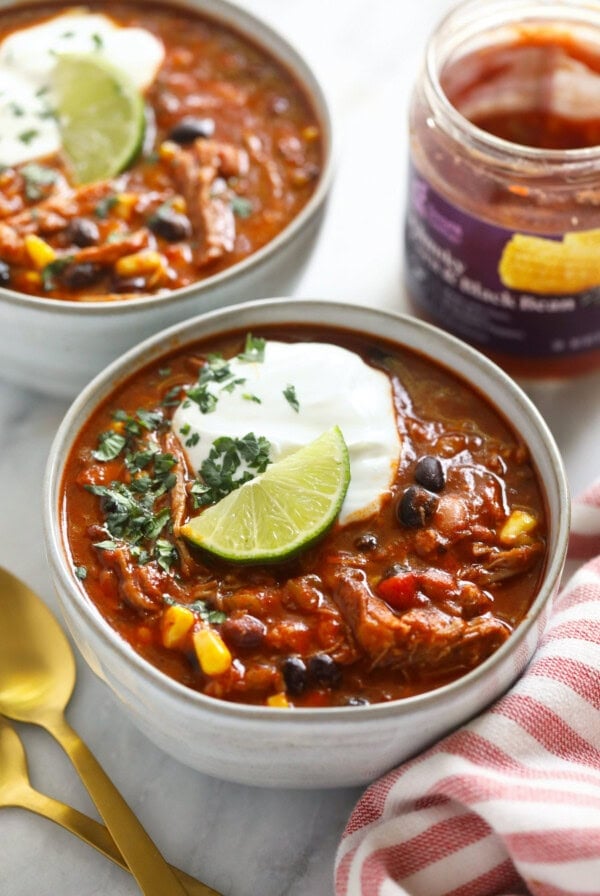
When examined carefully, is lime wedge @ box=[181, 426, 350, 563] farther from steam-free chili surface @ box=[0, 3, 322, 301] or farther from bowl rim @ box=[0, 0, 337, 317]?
steam-free chili surface @ box=[0, 3, 322, 301]

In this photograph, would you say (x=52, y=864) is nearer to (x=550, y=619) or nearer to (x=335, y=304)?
(x=550, y=619)

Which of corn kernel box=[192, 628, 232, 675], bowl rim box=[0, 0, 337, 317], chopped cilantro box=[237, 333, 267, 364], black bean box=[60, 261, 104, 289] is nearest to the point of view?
corn kernel box=[192, 628, 232, 675]

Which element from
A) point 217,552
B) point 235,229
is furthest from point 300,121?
point 217,552

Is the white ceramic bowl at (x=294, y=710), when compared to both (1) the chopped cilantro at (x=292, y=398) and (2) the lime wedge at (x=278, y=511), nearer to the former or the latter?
(2) the lime wedge at (x=278, y=511)

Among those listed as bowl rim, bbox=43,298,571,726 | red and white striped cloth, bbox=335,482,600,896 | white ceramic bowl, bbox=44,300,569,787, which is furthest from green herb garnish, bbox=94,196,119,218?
red and white striped cloth, bbox=335,482,600,896

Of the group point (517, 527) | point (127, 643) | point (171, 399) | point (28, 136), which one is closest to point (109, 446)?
point (171, 399)

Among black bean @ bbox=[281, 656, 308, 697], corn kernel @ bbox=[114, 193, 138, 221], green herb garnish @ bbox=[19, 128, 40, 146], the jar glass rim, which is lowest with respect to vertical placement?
black bean @ bbox=[281, 656, 308, 697]

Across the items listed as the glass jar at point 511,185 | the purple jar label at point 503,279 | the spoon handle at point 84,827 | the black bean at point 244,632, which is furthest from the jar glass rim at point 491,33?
the spoon handle at point 84,827
